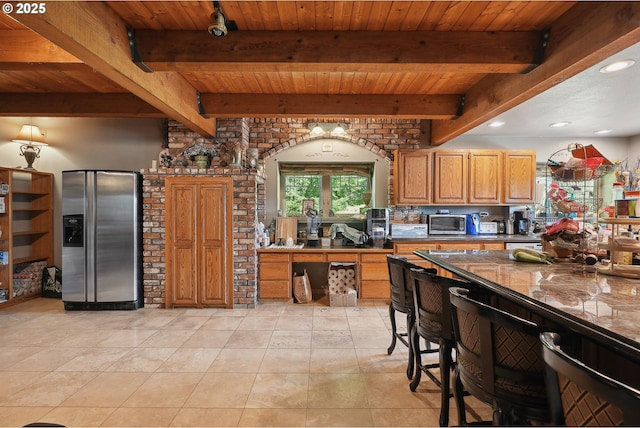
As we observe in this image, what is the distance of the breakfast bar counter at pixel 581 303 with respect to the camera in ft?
3.51

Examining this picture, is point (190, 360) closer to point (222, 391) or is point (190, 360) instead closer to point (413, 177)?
point (222, 391)

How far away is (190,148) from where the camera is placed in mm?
4406

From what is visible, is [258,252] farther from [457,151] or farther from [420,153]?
[457,151]

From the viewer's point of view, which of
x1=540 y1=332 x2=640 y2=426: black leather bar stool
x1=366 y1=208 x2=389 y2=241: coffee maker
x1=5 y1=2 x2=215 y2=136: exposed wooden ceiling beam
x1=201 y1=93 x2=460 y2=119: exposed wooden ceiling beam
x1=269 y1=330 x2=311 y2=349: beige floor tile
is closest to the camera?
x1=540 y1=332 x2=640 y2=426: black leather bar stool

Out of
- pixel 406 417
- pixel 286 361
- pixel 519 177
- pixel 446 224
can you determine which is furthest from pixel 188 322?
pixel 519 177

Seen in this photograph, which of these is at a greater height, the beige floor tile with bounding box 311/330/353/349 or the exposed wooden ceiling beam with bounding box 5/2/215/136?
the exposed wooden ceiling beam with bounding box 5/2/215/136

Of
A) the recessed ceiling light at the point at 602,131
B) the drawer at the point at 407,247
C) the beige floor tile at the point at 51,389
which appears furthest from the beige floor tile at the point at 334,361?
the recessed ceiling light at the point at 602,131

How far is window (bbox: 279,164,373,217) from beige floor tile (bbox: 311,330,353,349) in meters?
2.14

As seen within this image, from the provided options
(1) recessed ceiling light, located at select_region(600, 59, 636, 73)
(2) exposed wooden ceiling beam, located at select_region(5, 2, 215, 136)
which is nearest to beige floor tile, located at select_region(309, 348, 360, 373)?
(2) exposed wooden ceiling beam, located at select_region(5, 2, 215, 136)

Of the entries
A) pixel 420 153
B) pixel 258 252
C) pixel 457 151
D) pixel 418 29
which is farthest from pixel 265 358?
pixel 457 151

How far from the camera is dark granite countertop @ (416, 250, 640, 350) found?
3.73ft

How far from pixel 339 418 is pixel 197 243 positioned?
300cm

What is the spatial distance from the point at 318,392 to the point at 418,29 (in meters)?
2.76

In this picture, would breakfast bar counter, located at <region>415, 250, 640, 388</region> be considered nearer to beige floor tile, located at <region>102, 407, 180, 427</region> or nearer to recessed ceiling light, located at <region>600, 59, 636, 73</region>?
recessed ceiling light, located at <region>600, 59, 636, 73</region>
